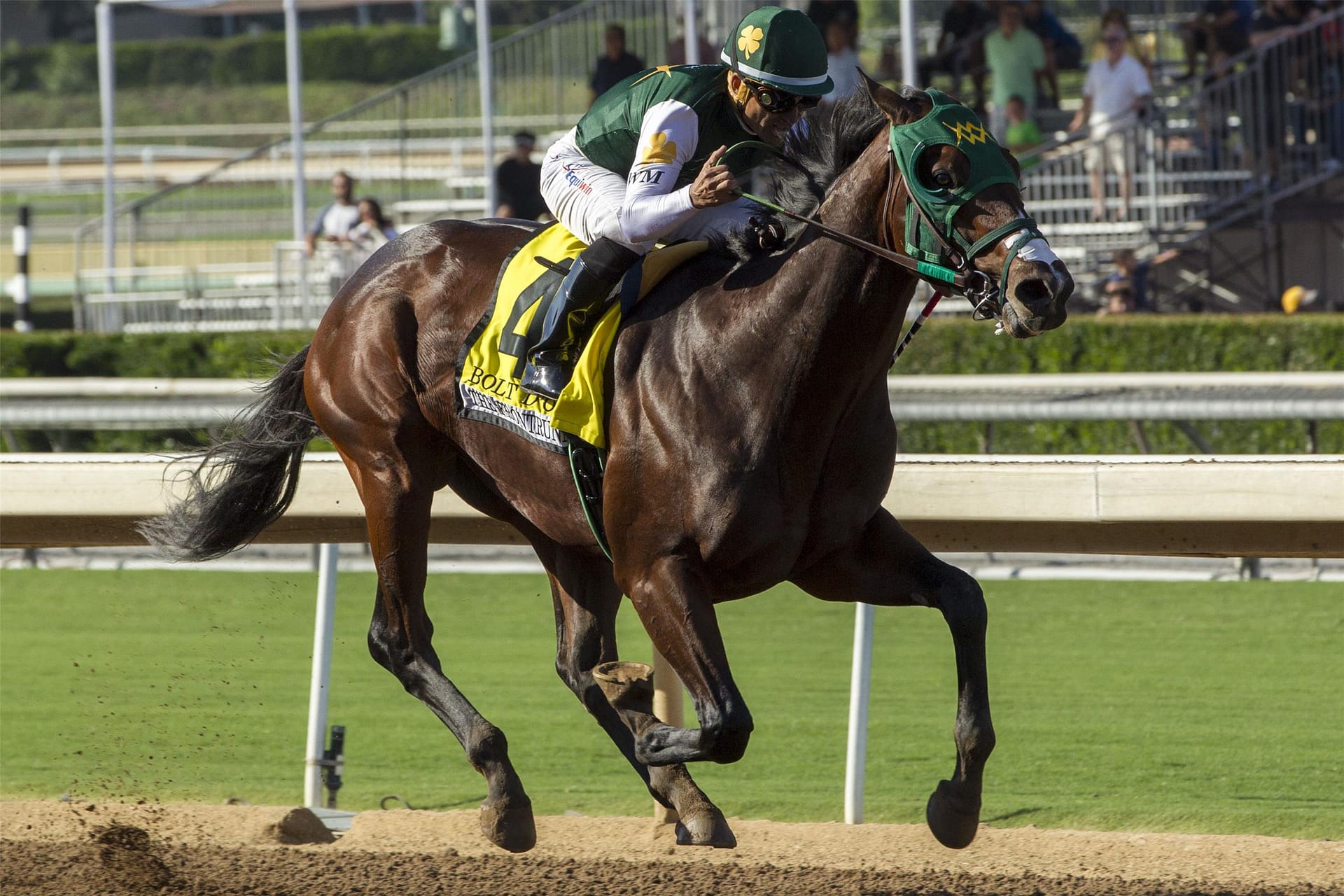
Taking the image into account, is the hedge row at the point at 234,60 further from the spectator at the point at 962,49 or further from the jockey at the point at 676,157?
the jockey at the point at 676,157

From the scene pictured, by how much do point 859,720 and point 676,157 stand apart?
1.61 meters

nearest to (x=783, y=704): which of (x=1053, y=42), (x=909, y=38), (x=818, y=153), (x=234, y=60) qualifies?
(x=818, y=153)

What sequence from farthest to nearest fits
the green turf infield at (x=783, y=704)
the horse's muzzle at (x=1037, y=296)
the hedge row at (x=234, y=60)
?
the hedge row at (x=234, y=60)
the green turf infield at (x=783, y=704)
the horse's muzzle at (x=1037, y=296)

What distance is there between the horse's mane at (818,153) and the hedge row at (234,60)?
94.0 ft

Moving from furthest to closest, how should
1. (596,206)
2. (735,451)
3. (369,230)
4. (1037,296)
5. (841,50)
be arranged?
(369,230)
(841,50)
(596,206)
(735,451)
(1037,296)

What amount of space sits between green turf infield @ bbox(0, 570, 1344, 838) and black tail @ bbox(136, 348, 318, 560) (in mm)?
866

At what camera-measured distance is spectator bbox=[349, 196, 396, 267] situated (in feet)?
42.8

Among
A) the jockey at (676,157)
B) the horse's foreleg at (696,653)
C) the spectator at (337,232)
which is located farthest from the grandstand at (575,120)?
the horse's foreleg at (696,653)

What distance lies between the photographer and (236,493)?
4.87 m

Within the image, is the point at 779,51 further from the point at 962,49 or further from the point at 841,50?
the point at 962,49

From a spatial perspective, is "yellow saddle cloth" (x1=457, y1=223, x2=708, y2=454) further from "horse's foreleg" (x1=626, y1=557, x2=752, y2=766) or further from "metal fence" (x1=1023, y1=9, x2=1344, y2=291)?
"metal fence" (x1=1023, y1=9, x2=1344, y2=291)

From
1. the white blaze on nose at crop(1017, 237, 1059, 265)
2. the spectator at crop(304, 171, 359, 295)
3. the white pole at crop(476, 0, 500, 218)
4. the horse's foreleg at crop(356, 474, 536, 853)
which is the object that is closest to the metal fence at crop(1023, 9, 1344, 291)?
the white pole at crop(476, 0, 500, 218)

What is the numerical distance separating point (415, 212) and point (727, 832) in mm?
12350

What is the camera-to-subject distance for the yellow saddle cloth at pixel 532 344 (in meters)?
4.00
